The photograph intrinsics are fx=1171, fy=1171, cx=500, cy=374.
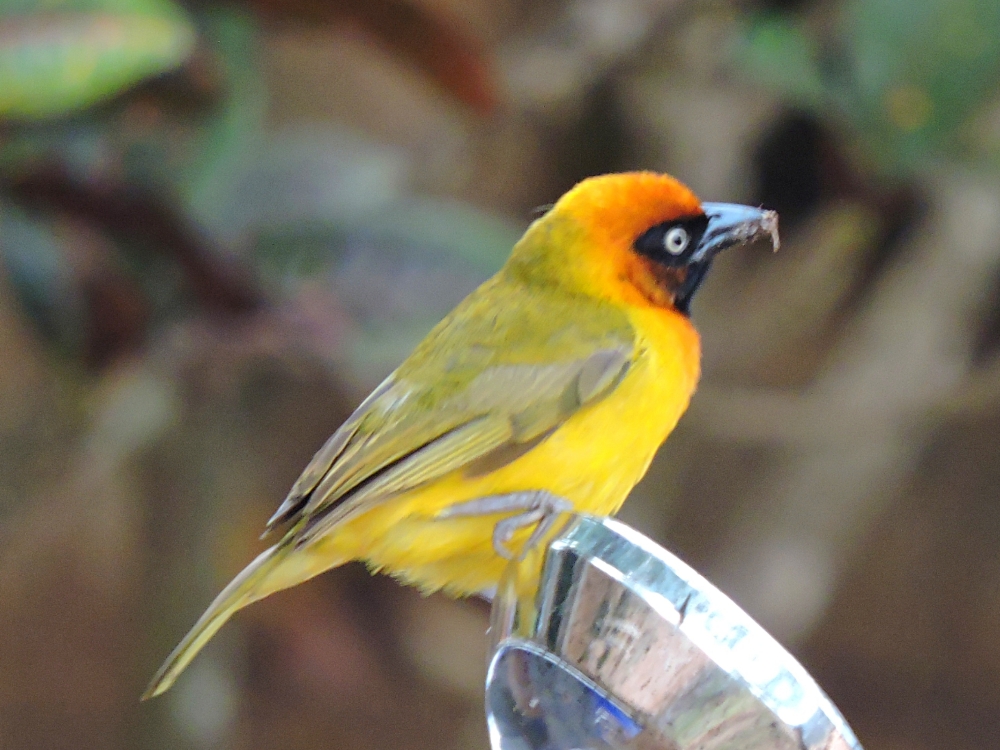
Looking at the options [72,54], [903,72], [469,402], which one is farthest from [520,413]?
[903,72]

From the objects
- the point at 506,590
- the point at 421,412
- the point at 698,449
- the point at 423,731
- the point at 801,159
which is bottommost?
the point at 423,731

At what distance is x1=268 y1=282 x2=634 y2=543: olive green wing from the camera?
1.44 m

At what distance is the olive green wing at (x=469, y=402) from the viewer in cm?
144

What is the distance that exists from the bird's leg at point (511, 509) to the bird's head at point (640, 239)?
40cm

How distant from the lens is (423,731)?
3521mm

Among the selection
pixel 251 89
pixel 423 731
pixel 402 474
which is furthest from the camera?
pixel 423 731

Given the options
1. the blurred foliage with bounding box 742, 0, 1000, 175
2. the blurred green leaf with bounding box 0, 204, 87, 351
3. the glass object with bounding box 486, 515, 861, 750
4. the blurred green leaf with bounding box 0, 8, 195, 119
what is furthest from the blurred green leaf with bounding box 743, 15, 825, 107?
the glass object with bounding box 486, 515, 861, 750

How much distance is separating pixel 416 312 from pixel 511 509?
35.7 inches

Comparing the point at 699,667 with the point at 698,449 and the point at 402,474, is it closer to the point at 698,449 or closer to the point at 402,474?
the point at 402,474

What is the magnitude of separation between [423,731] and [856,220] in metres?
1.95

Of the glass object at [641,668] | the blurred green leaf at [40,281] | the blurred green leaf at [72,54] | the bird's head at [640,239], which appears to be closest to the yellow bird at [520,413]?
the bird's head at [640,239]

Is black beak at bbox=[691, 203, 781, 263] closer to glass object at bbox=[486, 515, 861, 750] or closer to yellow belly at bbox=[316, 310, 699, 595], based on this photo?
yellow belly at bbox=[316, 310, 699, 595]

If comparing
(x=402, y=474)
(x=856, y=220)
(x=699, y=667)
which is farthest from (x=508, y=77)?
(x=699, y=667)

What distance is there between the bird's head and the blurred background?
54 centimetres
